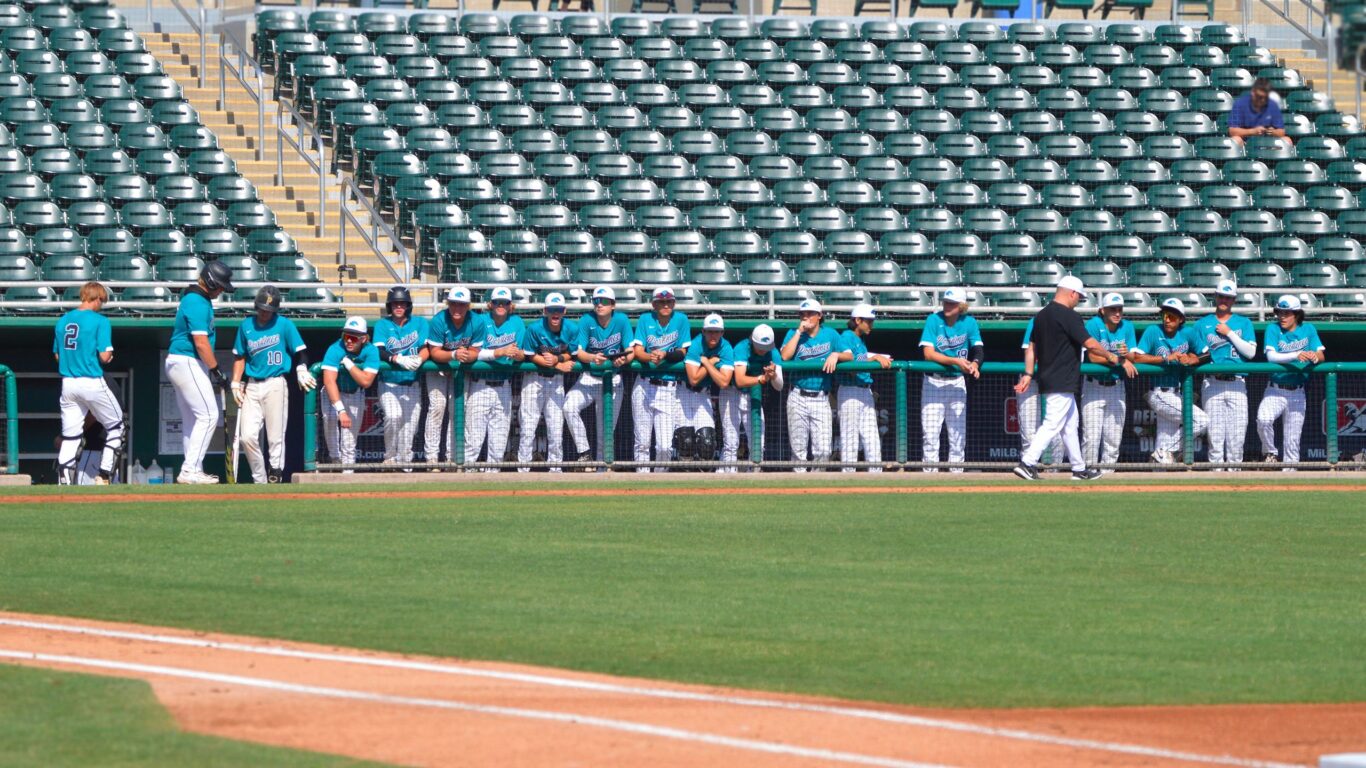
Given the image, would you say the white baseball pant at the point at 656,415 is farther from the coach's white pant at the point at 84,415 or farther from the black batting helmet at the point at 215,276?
the coach's white pant at the point at 84,415

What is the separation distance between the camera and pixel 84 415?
16328 mm

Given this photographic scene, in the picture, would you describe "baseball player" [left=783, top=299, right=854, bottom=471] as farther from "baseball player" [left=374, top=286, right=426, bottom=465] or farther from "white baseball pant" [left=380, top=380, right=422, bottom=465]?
"white baseball pant" [left=380, top=380, right=422, bottom=465]

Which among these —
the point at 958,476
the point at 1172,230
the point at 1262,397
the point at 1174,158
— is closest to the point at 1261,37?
the point at 1174,158

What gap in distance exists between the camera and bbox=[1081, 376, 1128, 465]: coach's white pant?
17.8 metres

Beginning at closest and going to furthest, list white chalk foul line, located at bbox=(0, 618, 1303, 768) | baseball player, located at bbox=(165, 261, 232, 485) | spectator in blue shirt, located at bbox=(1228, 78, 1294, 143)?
white chalk foul line, located at bbox=(0, 618, 1303, 768) → baseball player, located at bbox=(165, 261, 232, 485) → spectator in blue shirt, located at bbox=(1228, 78, 1294, 143)

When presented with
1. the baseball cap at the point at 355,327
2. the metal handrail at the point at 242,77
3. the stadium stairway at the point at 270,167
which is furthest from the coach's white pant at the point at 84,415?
the metal handrail at the point at 242,77

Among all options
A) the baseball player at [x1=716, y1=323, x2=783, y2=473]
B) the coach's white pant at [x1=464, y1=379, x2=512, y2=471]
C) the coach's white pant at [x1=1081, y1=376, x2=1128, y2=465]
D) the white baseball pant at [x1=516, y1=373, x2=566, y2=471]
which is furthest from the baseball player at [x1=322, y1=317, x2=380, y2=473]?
the coach's white pant at [x1=1081, y1=376, x2=1128, y2=465]

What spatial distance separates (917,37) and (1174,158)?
4.11 meters

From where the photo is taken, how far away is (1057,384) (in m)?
16.5

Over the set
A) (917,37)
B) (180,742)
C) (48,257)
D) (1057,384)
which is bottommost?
(180,742)

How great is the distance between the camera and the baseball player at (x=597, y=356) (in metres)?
17.3

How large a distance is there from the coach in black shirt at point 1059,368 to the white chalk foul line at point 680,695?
9874 mm

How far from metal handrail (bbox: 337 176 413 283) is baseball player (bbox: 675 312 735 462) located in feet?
17.5

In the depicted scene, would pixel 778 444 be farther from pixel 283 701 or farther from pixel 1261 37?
pixel 1261 37
